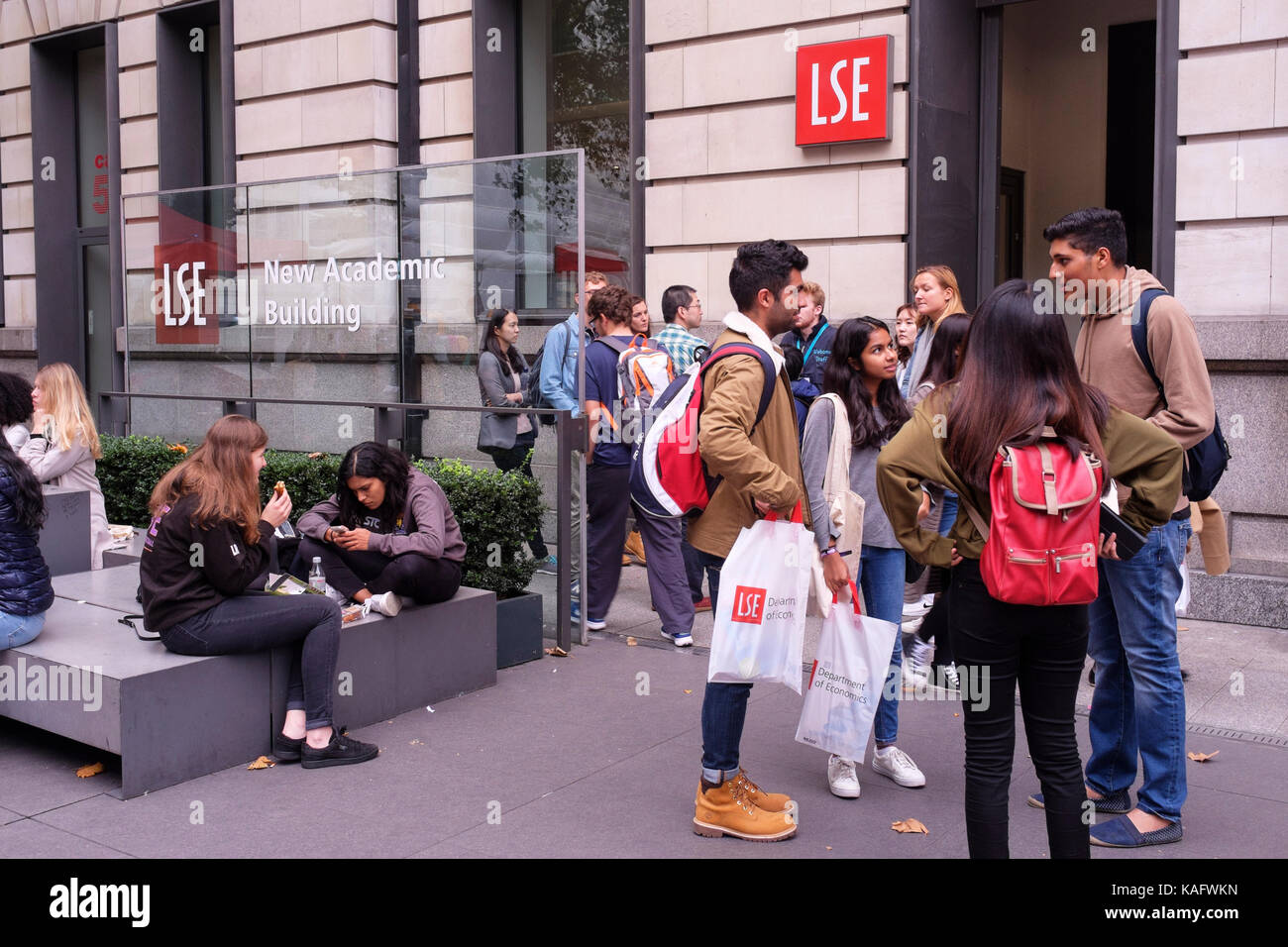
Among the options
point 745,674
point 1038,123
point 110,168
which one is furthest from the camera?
point 110,168

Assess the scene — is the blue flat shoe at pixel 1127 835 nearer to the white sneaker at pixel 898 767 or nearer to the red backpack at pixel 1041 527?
the white sneaker at pixel 898 767

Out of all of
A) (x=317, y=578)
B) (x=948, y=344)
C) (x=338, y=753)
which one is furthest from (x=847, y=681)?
(x=317, y=578)

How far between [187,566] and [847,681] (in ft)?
9.07

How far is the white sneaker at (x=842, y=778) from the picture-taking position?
5.17m

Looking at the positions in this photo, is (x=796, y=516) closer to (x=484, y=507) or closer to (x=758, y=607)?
(x=758, y=607)

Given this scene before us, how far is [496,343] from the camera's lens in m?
7.97

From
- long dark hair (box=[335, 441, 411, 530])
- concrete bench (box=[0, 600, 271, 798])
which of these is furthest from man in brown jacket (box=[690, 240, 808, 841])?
long dark hair (box=[335, 441, 411, 530])

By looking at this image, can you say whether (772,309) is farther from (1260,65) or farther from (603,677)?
(1260,65)

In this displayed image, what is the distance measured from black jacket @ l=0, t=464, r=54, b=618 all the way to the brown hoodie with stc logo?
4.49 metres

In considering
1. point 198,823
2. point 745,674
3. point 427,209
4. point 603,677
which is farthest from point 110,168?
point 745,674

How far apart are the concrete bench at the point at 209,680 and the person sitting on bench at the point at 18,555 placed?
106 mm

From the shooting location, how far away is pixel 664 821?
16.2ft

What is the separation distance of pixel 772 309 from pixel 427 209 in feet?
13.5

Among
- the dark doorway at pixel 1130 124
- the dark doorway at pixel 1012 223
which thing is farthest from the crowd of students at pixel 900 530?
the dark doorway at pixel 1130 124
